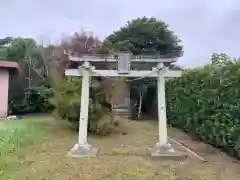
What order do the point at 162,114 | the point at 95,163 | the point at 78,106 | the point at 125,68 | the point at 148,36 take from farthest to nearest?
the point at 148,36 < the point at 78,106 < the point at 125,68 < the point at 162,114 < the point at 95,163

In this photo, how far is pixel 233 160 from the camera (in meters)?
7.70

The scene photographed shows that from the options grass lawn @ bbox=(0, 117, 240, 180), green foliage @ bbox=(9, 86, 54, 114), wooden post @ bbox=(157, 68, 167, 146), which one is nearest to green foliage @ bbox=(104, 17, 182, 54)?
green foliage @ bbox=(9, 86, 54, 114)

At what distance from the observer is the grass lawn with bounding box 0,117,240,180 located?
629 cm

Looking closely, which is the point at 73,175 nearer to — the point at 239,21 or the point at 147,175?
the point at 147,175

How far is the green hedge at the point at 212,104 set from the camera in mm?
7668

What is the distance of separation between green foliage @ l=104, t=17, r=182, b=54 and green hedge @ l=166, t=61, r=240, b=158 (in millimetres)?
16877

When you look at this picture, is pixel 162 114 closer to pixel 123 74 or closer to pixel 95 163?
pixel 123 74

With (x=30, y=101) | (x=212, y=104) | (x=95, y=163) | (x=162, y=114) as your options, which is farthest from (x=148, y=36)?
(x=95, y=163)

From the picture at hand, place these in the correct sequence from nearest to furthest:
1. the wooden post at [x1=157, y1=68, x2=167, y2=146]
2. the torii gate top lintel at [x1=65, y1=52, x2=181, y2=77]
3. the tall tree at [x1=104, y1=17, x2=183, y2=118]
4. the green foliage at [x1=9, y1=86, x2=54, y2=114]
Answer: the wooden post at [x1=157, y1=68, x2=167, y2=146]
the torii gate top lintel at [x1=65, y1=52, x2=181, y2=77]
the green foliage at [x1=9, y1=86, x2=54, y2=114]
the tall tree at [x1=104, y1=17, x2=183, y2=118]

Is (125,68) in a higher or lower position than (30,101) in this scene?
higher

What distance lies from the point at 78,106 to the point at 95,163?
5.08m

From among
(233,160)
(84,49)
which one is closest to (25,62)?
(84,49)

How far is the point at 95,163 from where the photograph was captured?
7324 mm

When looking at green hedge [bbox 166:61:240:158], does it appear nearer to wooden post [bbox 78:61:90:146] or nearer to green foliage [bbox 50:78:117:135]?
green foliage [bbox 50:78:117:135]
